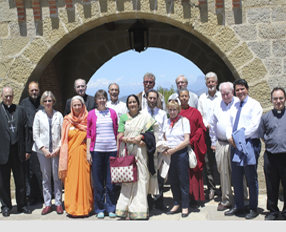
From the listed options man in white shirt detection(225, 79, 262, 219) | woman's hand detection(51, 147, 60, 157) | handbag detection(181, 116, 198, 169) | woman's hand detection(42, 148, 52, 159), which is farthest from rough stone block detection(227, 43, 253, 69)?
woman's hand detection(42, 148, 52, 159)

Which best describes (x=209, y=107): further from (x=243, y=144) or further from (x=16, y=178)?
(x=16, y=178)

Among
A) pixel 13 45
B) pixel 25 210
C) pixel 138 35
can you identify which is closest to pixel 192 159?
pixel 25 210

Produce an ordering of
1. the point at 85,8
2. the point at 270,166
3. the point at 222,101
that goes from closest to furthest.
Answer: the point at 270,166
the point at 222,101
the point at 85,8

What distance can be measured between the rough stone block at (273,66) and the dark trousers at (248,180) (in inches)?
52.3

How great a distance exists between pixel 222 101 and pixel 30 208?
9.20 ft

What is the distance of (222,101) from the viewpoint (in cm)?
440

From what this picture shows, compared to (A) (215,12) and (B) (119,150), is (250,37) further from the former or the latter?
(B) (119,150)

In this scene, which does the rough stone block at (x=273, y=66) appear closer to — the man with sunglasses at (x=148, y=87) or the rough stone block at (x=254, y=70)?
the rough stone block at (x=254, y=70)

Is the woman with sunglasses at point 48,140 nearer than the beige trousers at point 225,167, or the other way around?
the beige trousers at point 225,167

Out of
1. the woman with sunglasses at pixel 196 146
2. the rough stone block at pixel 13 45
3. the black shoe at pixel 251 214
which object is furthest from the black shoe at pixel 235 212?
the rough stone block at pixel 13 45

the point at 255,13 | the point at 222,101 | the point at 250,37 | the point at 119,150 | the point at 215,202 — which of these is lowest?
the point at 215,202

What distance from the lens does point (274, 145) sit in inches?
153

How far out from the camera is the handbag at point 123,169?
13.3ft

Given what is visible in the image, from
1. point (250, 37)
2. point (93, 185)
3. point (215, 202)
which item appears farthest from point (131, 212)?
point (250, 37)
